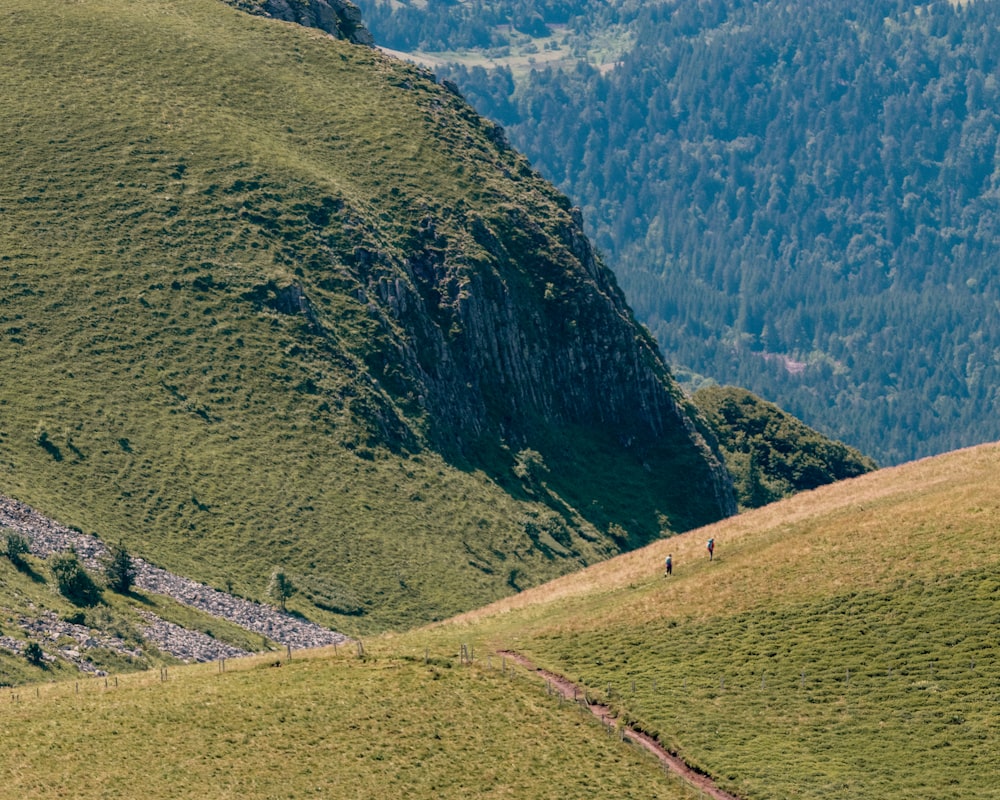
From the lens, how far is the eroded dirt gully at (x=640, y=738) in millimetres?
73000

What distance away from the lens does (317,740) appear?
7394 cm

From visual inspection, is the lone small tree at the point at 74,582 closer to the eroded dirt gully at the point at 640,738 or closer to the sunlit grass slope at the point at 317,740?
the sunlit grass slope at the point at 317,740

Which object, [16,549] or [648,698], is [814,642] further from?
[16,549]

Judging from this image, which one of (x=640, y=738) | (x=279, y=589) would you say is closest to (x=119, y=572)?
(x=279, y=589)

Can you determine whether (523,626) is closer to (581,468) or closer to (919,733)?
(919,733)

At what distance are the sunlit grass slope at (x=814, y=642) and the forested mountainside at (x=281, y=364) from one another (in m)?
42.1

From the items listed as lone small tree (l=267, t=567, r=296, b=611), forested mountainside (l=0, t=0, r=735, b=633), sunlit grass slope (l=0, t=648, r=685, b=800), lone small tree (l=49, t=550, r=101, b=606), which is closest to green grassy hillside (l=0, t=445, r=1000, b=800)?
sunlit grass slope (l=0, t=648, r=685, b=800)

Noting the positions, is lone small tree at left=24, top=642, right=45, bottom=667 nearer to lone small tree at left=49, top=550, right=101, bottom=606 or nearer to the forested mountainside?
lone small tree at left=49, top=550, right=101, bottom=606

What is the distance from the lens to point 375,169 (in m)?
197

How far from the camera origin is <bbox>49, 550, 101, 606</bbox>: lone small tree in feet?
356

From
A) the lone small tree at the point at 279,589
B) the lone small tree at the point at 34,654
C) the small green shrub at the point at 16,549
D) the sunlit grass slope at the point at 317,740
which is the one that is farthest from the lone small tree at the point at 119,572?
the sunlit grass slope at the point at 317,740

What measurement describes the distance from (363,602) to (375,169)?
7764 centimetres

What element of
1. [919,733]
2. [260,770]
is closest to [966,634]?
[919,733]

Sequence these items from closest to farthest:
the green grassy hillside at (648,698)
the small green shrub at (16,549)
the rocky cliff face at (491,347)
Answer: the green grassy hillside at (648,698), the small green shrub at (16,549), the rocky cliff face at (491,347)
